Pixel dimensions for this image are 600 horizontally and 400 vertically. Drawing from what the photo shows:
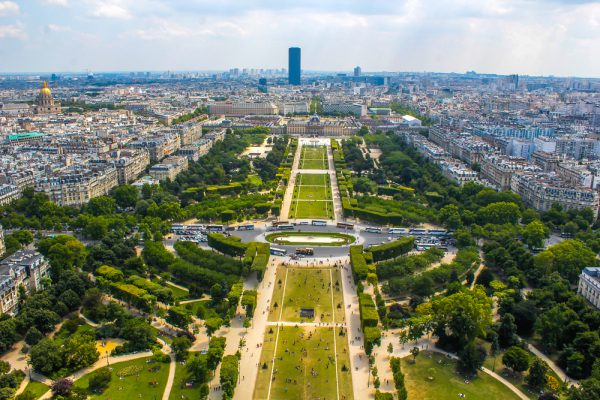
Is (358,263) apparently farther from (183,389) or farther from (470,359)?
(183,389)

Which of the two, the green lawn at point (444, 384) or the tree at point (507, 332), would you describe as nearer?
the green lawn at point (444, 384)

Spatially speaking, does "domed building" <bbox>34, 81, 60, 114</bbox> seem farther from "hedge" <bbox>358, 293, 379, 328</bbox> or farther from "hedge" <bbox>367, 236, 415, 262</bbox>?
"hedge" <bbox>358, 293, 379, 328</bbox>

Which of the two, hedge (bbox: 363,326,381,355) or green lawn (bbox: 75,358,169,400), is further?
hedge (bbox: 363,326,381,355)

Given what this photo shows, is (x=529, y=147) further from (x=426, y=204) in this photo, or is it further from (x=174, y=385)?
(x=174, y=385)

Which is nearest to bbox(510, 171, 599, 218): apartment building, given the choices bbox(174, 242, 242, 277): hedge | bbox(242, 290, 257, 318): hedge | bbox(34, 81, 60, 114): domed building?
bbox(174, 242, 242, 277): hedge

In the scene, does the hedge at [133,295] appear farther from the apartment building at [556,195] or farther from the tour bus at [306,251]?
the apartment building at [556,195]

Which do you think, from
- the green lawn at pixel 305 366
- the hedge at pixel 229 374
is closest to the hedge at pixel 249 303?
the green lawn at pixel 305 366

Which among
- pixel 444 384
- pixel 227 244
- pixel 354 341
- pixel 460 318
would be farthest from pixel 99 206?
pixel 444 384
